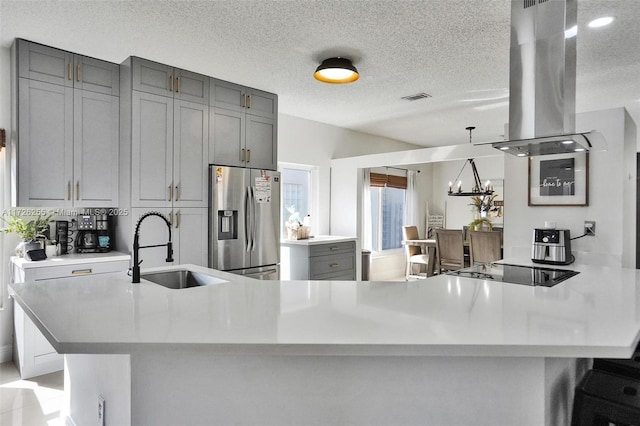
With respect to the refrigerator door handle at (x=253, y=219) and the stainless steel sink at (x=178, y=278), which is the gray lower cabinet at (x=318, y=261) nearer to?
the refrigerator door handle at (x=253, y=219)

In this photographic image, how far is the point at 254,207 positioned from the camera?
388 cm

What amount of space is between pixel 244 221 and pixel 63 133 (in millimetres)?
1610

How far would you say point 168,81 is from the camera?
3373mm

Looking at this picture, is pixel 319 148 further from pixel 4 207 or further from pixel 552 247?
pixel 4 207

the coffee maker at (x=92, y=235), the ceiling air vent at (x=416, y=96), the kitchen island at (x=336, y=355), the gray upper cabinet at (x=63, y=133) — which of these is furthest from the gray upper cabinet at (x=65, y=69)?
the ceiling air vent at (x=416, y=96)

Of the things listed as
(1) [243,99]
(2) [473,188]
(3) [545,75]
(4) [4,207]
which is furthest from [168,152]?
(2) [473,188]

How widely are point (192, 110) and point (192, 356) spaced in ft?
8.97

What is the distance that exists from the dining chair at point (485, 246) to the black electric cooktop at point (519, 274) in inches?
99.9

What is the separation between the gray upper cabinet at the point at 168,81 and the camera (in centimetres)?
319

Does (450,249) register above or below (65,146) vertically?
below

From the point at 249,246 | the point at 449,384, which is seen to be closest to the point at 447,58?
→ the point at 249,246

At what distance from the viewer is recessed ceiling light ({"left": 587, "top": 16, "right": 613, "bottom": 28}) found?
2.49m

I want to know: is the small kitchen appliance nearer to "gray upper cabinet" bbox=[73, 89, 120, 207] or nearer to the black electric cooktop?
"gray upper cabinet" bbox=[73, 89, 120, 207]

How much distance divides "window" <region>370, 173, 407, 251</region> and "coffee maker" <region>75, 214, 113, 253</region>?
166 inches
